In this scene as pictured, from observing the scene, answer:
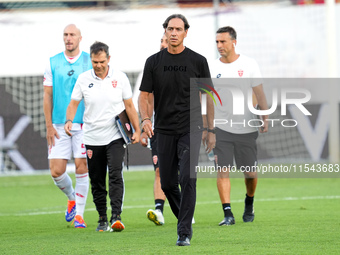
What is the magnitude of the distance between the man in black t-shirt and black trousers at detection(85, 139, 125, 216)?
148 cm

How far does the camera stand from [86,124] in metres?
9.53

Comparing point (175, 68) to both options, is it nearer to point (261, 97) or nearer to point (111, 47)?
point (261, 97)

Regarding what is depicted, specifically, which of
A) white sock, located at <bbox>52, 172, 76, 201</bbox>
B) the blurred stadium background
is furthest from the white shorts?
the blurred stadium background

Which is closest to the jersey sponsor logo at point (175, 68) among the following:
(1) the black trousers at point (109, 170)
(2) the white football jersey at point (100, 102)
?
(2) the white football jersey at point (100, 102)

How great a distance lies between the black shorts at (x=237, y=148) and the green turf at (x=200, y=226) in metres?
0.79

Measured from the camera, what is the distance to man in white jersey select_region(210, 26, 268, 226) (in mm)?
9992

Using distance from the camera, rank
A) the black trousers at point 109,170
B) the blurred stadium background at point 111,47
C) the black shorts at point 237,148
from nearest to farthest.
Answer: the black trousers at point 109,170 < the black shorts at point 237,148 < the blurred stadium background at point 111,47

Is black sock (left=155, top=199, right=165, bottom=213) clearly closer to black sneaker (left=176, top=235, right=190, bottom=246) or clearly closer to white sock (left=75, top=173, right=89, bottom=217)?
white sock (left=75, top=173, right=89, bottom=217)

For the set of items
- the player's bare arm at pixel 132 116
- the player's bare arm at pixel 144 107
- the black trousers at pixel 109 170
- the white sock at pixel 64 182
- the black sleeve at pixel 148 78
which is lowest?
the white sock at pixel 64 182

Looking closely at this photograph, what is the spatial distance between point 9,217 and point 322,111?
A: 10907 millimetres

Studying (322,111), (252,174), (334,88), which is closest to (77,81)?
(252,174)

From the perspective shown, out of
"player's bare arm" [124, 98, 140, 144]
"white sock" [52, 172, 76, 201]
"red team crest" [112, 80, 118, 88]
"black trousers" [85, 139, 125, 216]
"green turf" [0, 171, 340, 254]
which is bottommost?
"green turf" [0, 171, 340, 254]

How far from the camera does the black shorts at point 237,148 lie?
10.1 m

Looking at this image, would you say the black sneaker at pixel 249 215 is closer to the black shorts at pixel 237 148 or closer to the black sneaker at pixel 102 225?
the black shorts at pixel 237 148
